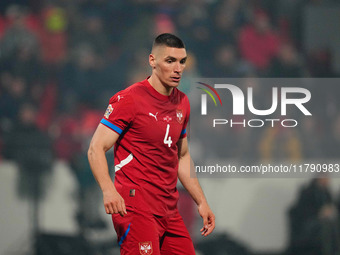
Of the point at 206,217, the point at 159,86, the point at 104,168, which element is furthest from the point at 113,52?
the point at 104,168

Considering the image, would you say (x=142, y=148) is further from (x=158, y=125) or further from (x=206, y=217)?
(x=206, y=217)

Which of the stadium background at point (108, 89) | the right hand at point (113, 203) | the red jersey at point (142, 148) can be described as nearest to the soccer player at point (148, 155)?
the red jersey at point (142, 148)

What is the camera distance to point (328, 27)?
525 centimetres

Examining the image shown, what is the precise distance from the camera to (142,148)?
10.4ft

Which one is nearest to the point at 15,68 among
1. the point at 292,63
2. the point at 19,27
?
the point at 19,27

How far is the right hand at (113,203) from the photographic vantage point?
2.89m

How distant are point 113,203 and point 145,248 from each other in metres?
0.36

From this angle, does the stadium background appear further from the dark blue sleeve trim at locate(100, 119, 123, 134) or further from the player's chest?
the dark blue sleeve trim at locate(100, 119, 123, 134)

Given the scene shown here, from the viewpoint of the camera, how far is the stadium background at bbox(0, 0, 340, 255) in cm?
521

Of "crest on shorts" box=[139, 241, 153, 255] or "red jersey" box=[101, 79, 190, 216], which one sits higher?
"red jersey" box=[101, 79, 190, 216]

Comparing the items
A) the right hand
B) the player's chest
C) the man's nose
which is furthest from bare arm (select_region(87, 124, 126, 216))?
the man's nose

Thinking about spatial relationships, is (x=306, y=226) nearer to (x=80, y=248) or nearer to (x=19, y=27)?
(x=80, y=248)

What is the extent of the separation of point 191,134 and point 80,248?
4.80 ft

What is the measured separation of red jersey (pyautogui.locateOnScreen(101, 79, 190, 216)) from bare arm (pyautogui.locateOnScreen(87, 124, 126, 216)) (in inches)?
2.1
